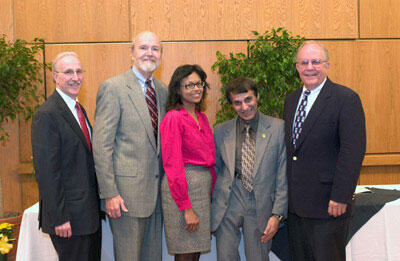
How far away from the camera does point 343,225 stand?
1.95 m

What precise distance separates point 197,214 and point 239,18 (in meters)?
2.55

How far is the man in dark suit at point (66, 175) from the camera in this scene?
1.78 meters

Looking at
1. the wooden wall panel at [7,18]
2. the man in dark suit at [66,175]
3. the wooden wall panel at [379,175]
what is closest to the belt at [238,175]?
the man in dark suit at [66,175]

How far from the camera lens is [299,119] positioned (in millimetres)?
2055

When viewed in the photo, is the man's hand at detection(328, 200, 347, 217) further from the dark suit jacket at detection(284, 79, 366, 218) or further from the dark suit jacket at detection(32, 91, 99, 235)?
the dark suit jacket at detection(32, 91, 99, 235)

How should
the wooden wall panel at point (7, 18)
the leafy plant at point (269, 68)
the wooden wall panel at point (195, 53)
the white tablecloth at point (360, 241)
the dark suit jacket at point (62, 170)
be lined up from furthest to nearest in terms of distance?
the wooden wall panel at point (195, 53) → the wooden wall panel at point (7, 18) → the leafy plant at point (269, 68) → the white tablecloth at point (360, 241) → the dark suit jacket at point (62, 170)

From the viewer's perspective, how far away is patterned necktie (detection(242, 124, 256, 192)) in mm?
2080

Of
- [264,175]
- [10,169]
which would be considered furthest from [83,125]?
[10,169]

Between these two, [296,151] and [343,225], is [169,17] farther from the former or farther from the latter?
[343,225]

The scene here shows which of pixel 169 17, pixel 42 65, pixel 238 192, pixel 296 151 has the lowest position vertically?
pixel 238 192

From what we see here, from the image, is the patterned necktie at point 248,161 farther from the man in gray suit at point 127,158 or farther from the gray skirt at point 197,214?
the man in gray suit at point 127,158

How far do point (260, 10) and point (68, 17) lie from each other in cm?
209

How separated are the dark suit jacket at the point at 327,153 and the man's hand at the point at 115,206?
0.98 metres

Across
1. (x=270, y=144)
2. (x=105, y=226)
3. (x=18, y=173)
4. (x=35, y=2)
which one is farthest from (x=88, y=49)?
(x=270, y=144)
